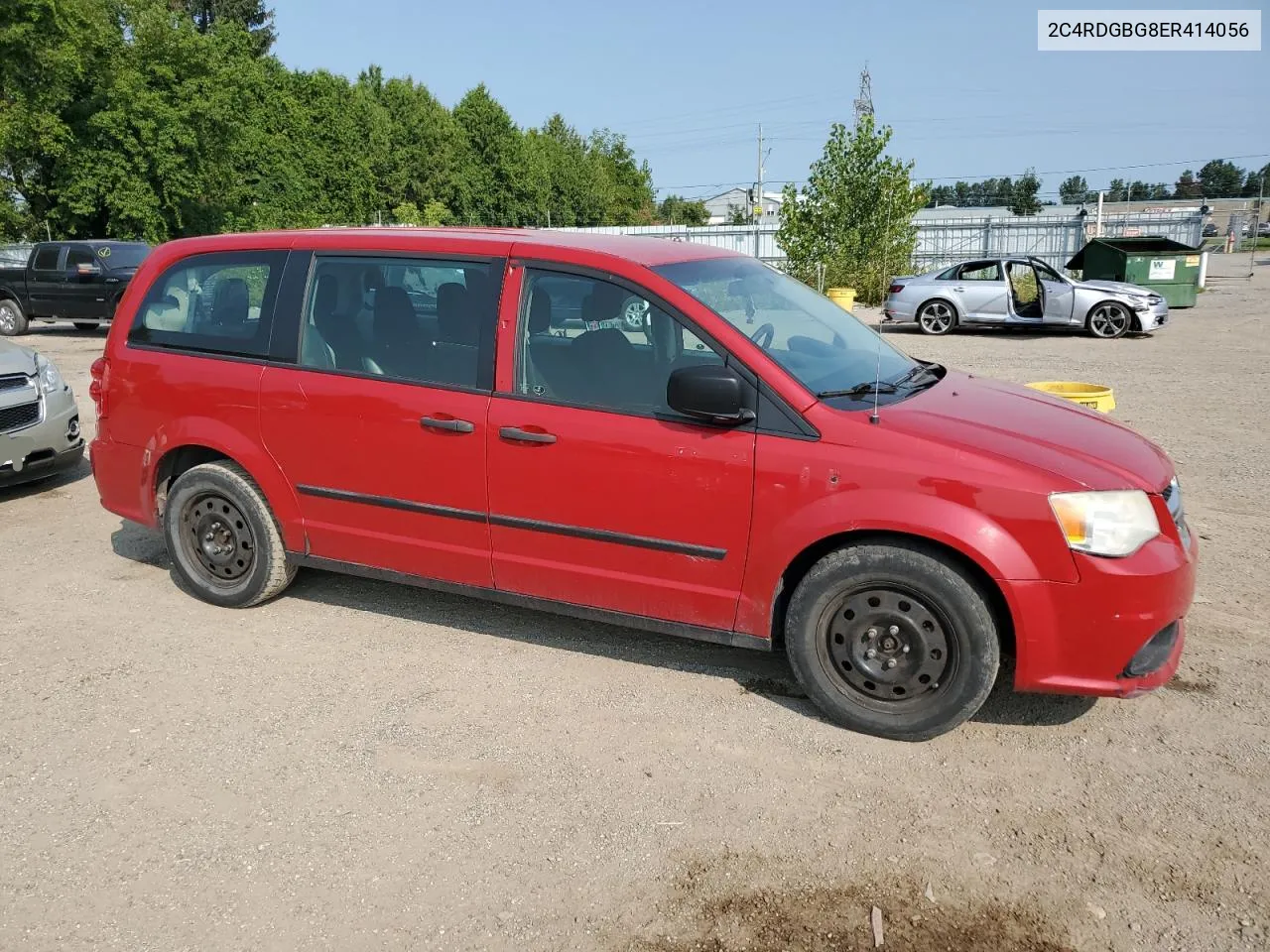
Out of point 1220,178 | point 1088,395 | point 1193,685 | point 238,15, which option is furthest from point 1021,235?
point 1220,178

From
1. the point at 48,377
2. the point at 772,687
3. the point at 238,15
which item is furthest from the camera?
the point at 238,15

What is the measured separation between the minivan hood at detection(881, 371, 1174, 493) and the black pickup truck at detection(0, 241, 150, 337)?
17.8 meters

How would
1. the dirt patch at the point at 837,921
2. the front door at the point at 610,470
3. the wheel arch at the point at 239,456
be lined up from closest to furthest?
the dirt patch at the point at 837,921 < the front door at the point at 610,470 < the wheel arch at the point at 239,456

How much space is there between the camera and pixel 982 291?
18.4 meters

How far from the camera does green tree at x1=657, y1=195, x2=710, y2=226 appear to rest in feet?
277

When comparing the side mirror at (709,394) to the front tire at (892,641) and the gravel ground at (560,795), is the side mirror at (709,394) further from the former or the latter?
→ the gravel ground at (560,795)

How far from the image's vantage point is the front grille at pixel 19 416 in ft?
23.1

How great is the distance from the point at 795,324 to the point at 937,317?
603 inches

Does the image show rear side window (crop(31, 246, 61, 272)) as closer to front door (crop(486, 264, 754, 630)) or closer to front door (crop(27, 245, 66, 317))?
front door (crop(27, 245, 66, 317))

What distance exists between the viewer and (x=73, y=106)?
3481 centimetres

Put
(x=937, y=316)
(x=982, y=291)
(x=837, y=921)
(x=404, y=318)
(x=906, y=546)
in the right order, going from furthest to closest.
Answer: (x=937, y=316)
(x=982, y=291)
(x=404, y=318)
(x=906, y=546)
(x=837, y=921)

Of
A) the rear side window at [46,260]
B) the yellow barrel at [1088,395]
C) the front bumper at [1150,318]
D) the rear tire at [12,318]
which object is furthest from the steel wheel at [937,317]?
the rear tire at [12,318]

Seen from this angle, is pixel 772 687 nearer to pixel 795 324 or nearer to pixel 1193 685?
pixel 795 324

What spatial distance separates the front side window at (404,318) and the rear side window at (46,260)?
56.1 ft
